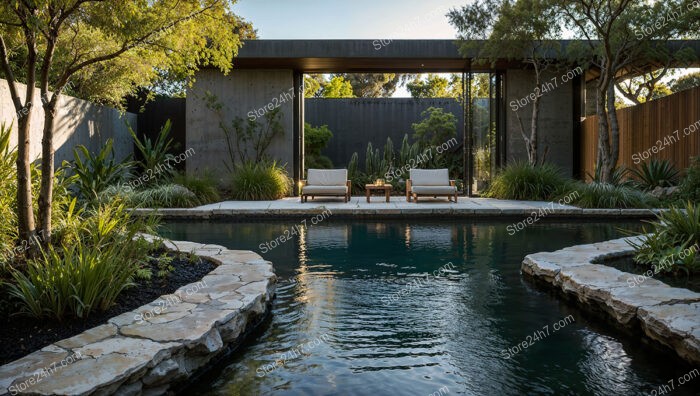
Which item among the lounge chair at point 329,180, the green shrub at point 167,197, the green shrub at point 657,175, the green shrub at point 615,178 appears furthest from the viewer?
the lounge chair at point 329,180

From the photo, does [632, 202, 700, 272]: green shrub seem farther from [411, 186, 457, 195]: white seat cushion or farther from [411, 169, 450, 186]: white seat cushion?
[411, 169, 450, 186]: white seat cushion

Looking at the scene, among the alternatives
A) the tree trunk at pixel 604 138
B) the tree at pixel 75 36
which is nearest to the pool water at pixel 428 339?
the tree at pixel 75 36

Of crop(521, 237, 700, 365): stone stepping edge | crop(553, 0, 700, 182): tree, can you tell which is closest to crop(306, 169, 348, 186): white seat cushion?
crop(553, 0, 700, 182): tree

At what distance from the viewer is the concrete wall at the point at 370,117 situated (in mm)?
16469

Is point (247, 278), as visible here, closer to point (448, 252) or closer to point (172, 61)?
point (172, 61)

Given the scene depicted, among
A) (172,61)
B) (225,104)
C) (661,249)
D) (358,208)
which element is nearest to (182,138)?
(225,104)

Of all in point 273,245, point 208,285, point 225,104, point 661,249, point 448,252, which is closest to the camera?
point 208,285

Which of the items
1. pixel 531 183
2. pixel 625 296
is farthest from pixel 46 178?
pixel 531 183

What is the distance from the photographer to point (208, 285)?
398cm

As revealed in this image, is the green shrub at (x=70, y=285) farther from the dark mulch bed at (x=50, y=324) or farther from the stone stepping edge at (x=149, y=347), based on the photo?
the stone stepping edge at (x=149, y=347)

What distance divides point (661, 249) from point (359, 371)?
3.42 metres

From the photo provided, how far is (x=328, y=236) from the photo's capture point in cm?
752

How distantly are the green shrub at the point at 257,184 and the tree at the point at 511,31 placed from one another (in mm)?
4520

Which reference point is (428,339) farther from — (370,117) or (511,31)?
(370,117)
